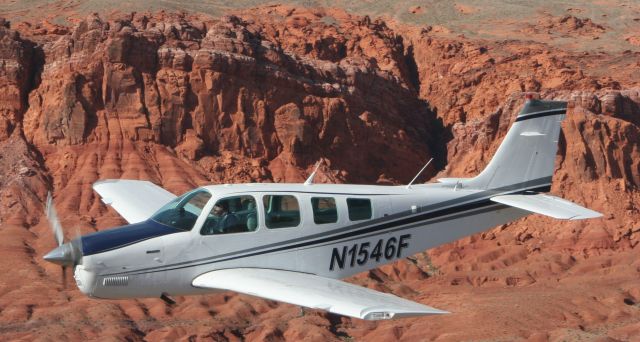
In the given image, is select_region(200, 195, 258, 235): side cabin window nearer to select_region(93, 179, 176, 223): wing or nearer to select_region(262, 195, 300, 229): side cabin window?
select_region(262, 195, 300, 229): side cabin window

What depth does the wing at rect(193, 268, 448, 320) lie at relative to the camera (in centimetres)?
1816

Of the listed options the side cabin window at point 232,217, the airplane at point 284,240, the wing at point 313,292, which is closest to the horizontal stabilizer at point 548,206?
the airplane at point 284,240

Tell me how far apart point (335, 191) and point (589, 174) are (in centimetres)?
5008

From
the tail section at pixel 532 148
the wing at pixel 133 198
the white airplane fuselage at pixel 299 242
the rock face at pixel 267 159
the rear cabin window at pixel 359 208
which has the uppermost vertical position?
the tail section at pixel 532 148

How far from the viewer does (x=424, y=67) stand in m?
90.9

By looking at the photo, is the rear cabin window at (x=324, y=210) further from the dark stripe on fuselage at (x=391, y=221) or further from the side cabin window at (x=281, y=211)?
the side cabin window at (x=281, y=211)

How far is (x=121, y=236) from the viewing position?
20.5 metres

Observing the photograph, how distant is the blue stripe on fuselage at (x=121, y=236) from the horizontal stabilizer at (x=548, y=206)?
10582 millimetres

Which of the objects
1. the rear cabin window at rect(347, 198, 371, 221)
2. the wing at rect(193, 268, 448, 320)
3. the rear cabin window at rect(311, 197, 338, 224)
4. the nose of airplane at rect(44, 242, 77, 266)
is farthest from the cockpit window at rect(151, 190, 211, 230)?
the rear cabin window at rect(347, 198, 371, 221)

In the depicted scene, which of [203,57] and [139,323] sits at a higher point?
[203,57]

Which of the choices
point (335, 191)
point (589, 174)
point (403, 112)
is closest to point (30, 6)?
point (403, 112)

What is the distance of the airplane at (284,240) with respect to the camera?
65.9ft

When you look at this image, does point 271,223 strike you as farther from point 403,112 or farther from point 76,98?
point 403,112

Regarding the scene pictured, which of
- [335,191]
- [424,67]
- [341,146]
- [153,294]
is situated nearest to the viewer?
[153,294]
